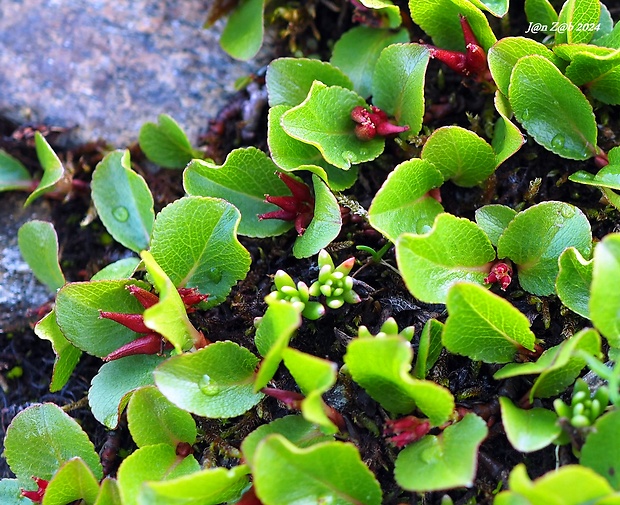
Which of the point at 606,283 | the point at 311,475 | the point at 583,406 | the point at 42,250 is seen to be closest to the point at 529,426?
the point at 583,406

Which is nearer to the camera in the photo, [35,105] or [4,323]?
[4,323]

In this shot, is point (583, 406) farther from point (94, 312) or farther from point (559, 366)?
point (94, 312)

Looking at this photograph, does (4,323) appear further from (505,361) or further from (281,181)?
(505,361)

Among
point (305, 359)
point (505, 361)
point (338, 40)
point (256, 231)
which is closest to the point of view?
point (305, 359)

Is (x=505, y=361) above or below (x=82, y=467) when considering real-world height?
above

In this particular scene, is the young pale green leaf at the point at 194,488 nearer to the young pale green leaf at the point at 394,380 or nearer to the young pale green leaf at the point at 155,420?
the young pale green leaf at the point at 155,420

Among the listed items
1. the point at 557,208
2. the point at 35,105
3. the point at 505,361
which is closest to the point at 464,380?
the point at 505,361

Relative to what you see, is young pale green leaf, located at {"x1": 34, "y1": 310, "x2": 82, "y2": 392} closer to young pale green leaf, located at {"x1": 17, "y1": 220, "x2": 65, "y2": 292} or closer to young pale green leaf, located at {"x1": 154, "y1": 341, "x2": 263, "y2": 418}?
young pale green leaf, located at {"x1": 17, "y1": 220, "x2": 65, "y2": 292}
